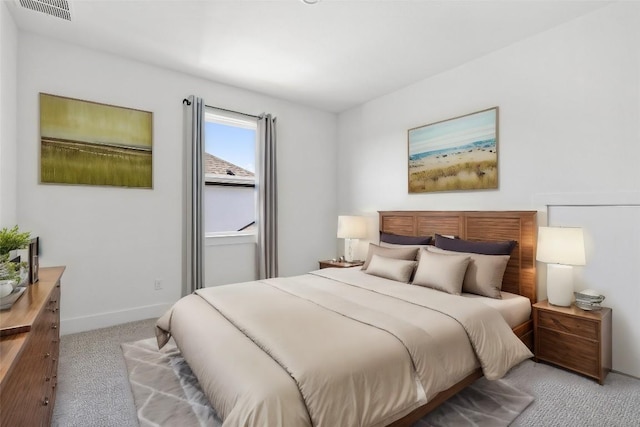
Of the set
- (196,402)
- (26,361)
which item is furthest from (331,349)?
(26,361)

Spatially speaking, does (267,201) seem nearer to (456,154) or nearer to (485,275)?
(456,154)

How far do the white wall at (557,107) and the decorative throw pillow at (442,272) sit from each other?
34.3 inches

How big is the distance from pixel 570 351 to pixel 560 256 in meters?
0.71

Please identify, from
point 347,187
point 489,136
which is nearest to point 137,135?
point 347,187

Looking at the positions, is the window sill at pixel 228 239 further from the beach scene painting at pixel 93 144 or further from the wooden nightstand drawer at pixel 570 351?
the wooden nightstand drawer at pixel 570 351

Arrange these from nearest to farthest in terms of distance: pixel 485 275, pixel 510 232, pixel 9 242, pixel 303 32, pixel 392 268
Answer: pixel 9 242 → pixel 485 275 → pixel 303 32 → pixel 510 232 → pixel 392 268

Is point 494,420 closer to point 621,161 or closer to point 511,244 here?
point 511,244

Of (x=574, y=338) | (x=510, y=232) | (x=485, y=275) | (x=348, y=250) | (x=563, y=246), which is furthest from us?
(x=348, y=250)

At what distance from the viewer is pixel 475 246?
303cm

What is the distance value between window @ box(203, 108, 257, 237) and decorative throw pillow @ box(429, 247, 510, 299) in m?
2.75

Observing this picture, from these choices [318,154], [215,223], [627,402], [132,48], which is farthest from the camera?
[318,154]

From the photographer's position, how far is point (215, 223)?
409 cm

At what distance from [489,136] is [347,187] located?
2.20 meters

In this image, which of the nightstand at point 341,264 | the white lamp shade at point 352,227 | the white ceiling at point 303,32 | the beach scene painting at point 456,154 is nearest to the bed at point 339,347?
the beach scene painting at point 456,154
